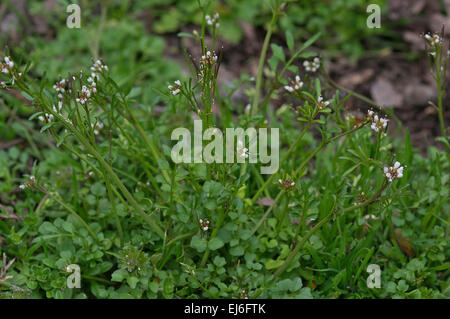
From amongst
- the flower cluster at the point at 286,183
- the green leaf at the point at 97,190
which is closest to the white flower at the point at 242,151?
the flower cluster at the point at 286,183

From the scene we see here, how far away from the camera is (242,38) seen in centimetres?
417

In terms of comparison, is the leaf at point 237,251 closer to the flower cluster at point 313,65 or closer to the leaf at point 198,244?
the leaf at point 198,244

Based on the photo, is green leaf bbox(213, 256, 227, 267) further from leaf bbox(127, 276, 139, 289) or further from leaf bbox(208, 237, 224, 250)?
leaf bbox(127, 276, 139, 289)

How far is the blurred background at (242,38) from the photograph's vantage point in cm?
376

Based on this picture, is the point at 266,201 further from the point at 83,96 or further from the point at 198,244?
the point at 83,96

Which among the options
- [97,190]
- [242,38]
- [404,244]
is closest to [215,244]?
[97,190]

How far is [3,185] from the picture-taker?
8.80 ft

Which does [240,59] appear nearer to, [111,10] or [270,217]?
[111,10]

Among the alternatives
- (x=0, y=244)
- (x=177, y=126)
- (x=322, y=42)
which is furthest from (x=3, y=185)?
(x=322, y=42)

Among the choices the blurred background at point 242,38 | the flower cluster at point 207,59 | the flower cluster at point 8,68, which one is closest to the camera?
the flower cluster at point 8,68

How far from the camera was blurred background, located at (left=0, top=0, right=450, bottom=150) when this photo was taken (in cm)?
376

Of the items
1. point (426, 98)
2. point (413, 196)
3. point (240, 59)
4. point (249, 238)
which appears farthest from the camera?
Result: point (240, 59)

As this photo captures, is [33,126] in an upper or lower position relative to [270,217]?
upper
